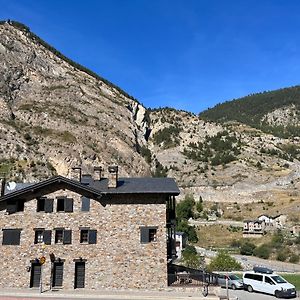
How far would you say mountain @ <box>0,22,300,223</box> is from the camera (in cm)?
10575

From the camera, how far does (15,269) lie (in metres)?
32.4

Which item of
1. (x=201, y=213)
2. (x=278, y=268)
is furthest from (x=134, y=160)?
(x=278, y=268)

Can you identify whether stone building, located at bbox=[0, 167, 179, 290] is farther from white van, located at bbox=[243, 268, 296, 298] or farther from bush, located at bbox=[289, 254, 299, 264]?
bush, located at bbox=[289, 254, 299, 264]

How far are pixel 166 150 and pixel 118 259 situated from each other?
142243 mm

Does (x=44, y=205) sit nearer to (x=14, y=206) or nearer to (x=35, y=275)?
(x=14, y=206)

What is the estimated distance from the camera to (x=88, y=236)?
32.8 metres

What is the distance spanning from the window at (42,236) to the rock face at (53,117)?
189ft

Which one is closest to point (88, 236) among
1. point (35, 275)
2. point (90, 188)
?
point (90, 188)

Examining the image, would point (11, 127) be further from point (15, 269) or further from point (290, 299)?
A: point (290, 299)

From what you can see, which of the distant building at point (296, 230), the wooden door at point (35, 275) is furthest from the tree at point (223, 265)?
the distant building at point (296, 230)

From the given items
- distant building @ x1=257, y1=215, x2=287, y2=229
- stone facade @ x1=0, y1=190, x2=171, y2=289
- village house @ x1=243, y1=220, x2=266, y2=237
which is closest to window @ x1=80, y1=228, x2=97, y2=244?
stone facade @ x1=0, y1=190, x2=171, y2=289

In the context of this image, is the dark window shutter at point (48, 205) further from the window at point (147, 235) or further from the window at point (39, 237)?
the window at point (147, 235)

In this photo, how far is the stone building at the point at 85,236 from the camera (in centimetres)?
3209

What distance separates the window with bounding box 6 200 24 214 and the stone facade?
342mm
